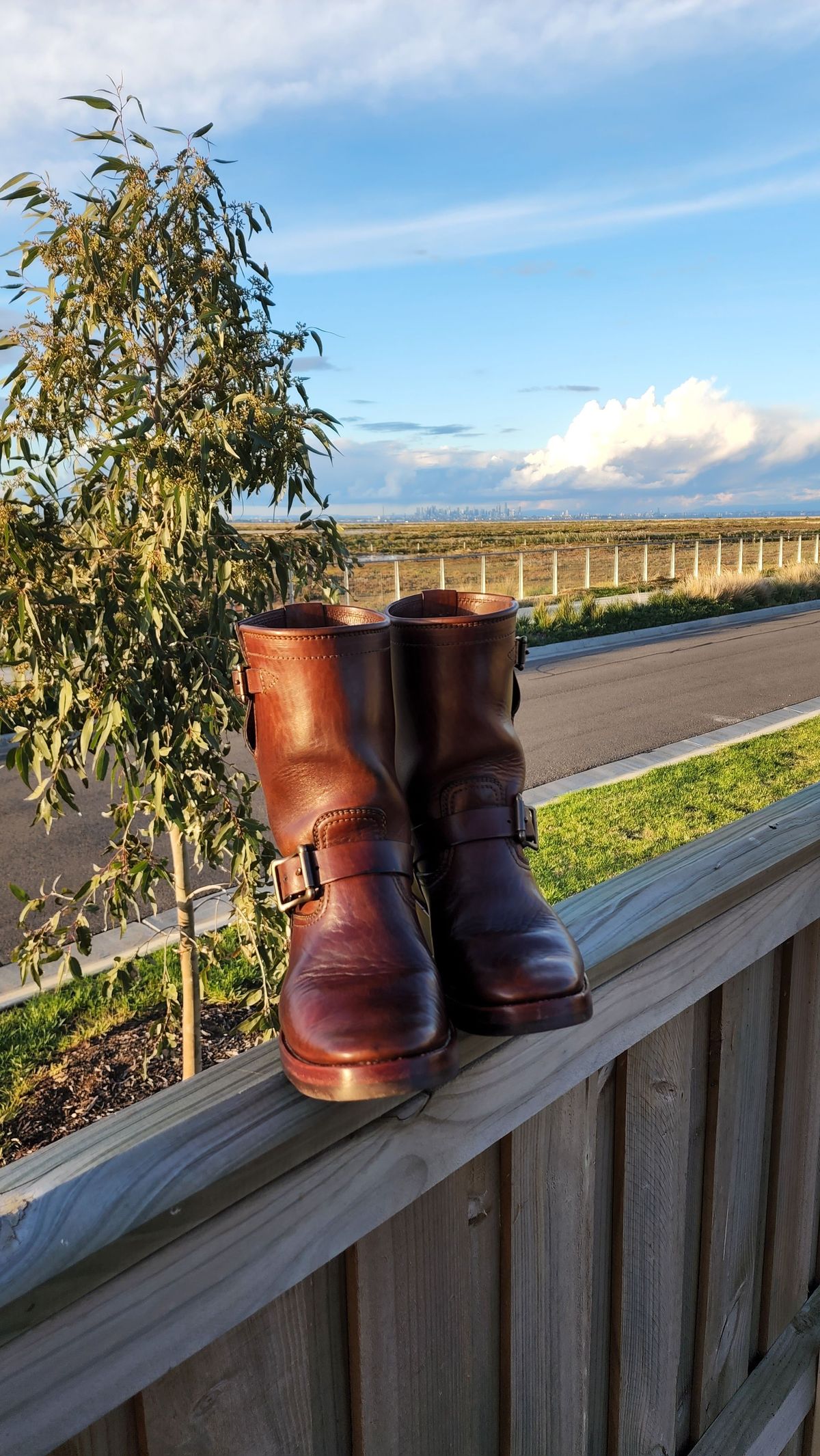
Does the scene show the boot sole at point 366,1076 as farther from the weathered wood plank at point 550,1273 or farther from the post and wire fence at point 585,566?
the post and wire fence at point 585,566

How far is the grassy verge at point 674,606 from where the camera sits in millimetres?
13375

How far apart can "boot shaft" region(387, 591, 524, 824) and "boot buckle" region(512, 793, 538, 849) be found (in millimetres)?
13

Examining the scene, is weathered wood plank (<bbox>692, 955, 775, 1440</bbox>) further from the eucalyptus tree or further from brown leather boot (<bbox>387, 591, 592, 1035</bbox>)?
the eucalyptus tree

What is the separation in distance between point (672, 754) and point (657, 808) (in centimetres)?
150

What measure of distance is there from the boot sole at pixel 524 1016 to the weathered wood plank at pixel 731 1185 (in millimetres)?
446

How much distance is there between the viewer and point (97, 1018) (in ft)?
11.3

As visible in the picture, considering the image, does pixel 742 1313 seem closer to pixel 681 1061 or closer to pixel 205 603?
pixel 681 1061

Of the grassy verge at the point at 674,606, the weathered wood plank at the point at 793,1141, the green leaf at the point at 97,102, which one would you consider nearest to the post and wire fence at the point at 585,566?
the grassy verge at the point at 674,606

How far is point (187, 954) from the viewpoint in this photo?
8.03 feet

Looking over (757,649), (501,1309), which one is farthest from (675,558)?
(501,1309)

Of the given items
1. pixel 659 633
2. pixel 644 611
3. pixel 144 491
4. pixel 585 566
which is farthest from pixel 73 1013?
pixel 585 566

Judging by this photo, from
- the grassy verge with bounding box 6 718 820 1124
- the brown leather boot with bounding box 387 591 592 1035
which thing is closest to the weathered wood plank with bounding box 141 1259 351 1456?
the brown leather boot with bounding box 387 591 592 1035

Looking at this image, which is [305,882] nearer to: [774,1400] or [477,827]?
[477,827]

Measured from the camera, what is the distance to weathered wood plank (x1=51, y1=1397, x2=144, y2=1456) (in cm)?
59
